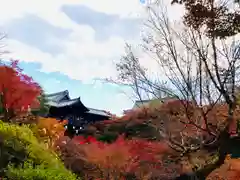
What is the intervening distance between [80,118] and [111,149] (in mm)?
15587

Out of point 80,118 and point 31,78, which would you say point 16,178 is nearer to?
point 31,78

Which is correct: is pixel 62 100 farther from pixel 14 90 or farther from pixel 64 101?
pixel 14 90

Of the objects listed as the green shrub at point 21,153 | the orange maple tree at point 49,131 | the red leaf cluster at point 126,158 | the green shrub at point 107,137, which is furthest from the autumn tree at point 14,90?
the green shrub at point 107,137

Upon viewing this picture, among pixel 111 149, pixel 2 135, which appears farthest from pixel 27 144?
pixel 111 149

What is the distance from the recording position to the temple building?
25.9 metres

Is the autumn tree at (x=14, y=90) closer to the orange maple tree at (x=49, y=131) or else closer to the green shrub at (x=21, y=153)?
the orange maple tree at (x=49, y=131)

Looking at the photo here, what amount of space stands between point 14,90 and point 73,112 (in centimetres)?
1391

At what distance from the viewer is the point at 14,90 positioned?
13055 mm

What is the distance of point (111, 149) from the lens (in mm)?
12070

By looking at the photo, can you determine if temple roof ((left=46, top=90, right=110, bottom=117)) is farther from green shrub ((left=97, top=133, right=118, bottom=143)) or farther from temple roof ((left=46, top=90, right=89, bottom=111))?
green shrub ((left=97, top=133, right=118, bottom=143))

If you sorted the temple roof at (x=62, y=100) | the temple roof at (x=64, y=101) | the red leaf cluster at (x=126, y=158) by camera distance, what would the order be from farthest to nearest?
the temple roof at (x=64, y=101)
the temple roof at (x=62, y=100)
the red leaf cluster at (x=126, y=158)

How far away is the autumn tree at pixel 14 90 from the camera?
13.0m

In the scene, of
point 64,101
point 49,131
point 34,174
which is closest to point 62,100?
point 64,101

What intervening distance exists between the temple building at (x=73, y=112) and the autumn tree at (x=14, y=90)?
1132 centimetres
